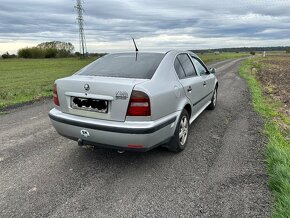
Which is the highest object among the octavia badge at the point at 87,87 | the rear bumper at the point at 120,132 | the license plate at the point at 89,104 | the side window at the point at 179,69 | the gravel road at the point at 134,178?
the side window at the point at 179,69

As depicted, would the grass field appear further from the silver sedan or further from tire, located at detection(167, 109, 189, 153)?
tire, located at detection(167, 109, 189, 153)

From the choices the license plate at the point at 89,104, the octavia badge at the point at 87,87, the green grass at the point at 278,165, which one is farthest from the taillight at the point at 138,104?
the green grass at the point at 278,165

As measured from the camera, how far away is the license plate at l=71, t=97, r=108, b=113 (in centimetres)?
347

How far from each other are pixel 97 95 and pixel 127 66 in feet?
3.06

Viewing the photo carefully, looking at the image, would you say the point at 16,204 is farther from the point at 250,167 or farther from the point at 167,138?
the point at 250,167

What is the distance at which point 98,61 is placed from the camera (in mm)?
4688

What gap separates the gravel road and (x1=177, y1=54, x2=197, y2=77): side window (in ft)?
3.89

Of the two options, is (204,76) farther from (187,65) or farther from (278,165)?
(278,165)

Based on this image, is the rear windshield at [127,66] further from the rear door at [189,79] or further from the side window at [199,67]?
the side window at [199,67]

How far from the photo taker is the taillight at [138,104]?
3.32 m

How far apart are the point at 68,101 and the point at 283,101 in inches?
290

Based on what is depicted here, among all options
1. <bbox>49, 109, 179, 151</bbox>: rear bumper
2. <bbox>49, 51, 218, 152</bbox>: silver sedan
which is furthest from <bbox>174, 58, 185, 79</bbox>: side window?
<bbox>49, 109, 179, 151</bbox>: rear bumper

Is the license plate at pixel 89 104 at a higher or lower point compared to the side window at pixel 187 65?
Answer: lower

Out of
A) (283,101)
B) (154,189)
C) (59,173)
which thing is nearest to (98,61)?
(59,173)
